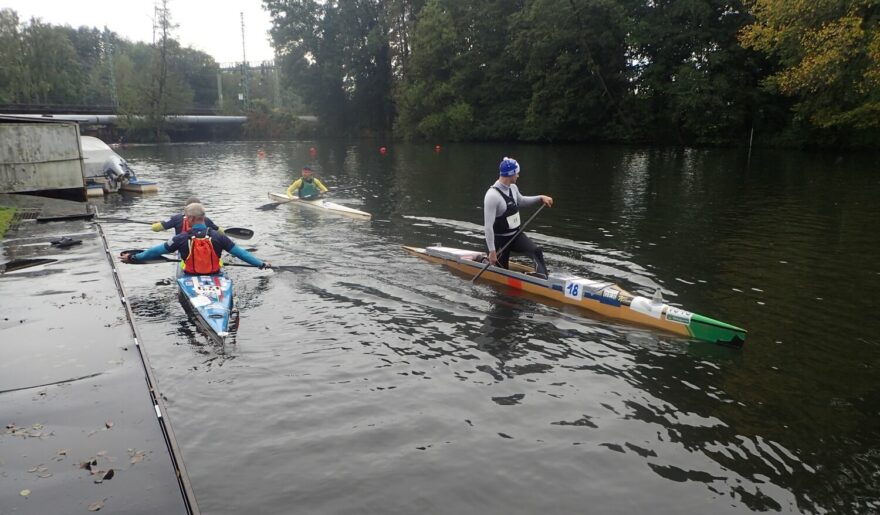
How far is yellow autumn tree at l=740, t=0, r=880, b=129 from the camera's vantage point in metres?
29.5

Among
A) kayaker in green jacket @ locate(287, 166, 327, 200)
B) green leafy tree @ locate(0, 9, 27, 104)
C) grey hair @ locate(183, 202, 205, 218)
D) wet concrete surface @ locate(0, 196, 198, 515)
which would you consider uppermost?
green leafy tree @ locate(0, 9, 27, 104)

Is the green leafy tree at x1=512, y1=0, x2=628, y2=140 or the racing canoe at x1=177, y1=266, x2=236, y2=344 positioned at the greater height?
the green leafy tree at x1=512, y1=0, x2=628, y2=140

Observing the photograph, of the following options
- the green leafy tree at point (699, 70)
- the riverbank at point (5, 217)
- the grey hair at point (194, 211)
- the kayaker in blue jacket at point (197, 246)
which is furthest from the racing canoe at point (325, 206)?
the green leafy tree at point (699, 70)

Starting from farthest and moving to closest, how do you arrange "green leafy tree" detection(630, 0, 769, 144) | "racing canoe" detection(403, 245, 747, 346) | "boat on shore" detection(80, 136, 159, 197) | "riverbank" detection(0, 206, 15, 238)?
"green leafy tree" detection(630, 0, 769, 144)
"boat on shore" detection(80, 136, 159, 197)
"riverbank" detection(0, 206, 15, 238)
"racing canoe" detection(403, 245, 747, 346)

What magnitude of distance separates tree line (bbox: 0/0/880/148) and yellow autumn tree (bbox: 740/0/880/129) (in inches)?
4.2

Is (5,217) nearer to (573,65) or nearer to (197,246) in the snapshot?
(197,246)

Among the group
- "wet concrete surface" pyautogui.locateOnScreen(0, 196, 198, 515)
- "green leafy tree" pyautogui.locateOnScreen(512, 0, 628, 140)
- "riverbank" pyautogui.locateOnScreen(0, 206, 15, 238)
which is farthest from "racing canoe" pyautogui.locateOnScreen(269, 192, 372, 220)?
"green leafy tree" pyautogui.locateOnScreen(512, 0, 628, 140)

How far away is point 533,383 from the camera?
7918mm

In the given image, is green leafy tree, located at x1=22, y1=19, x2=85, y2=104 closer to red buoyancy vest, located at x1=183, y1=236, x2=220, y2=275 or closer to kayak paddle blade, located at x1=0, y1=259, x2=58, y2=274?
kayak paddle blade, located at x1=0, y1=259, x2=58, y2=274

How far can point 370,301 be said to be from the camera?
11.4m

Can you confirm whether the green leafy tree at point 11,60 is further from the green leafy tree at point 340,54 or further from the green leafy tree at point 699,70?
the green leafy tree at point 699,70

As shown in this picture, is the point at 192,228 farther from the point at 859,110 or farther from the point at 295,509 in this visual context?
the point at 859,110

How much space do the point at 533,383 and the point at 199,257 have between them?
7143 mm

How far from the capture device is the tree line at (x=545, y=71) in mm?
36812
